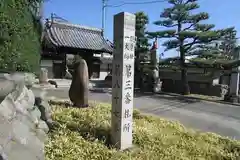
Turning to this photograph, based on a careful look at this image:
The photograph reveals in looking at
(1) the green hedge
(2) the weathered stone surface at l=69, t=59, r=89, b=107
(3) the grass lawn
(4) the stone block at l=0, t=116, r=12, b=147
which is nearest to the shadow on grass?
(3) the grass lawn

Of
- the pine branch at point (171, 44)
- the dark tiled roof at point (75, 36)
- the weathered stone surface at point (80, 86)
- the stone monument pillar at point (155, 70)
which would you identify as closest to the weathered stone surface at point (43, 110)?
the weathered stone surface at point (80, 86)

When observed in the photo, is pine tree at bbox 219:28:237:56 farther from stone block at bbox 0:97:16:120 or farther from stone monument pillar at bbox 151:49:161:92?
stone block at bbox 0:97:16:120

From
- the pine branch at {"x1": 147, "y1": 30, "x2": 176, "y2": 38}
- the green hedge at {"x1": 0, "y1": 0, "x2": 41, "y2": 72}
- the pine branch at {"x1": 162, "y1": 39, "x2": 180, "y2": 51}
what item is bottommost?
the green hedge at {"x1": 0, "y1": 0, "x2": 41, "y2": 72}

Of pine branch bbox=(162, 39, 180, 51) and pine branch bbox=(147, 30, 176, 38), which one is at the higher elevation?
pine branch bbox=(147, 30, 176, 38)

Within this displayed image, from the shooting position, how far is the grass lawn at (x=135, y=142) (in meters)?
3.74

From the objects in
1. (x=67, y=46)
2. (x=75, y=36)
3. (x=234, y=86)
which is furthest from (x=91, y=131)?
(x=75, y=36)

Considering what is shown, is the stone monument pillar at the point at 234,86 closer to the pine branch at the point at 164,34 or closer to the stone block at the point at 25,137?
the pine branch at the point at 164,34

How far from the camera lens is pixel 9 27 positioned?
346 centimetres

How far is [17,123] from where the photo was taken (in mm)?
2842

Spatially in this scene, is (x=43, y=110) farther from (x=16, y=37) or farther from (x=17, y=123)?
(x=17, y=123)

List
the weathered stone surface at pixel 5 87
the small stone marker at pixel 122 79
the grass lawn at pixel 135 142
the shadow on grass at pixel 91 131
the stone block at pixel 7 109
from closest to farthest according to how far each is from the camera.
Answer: the stone block at pixel 7 109 < the weathered stone surface at pixel 5 87 < the grass lawn at pixel 135 142 < the small stone marker at pixel 122 79 < the shadow on grass at pixel 91 131

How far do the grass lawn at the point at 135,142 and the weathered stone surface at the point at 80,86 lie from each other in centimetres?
61

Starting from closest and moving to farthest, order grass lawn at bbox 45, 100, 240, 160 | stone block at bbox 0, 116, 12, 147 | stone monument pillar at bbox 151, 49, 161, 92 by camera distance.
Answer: stone block at bbox 0, 116, 12, 147, grass lawn at bbox 45, 100, 240, 160, stone monument pillar at bbox 151, 49, 161, 92

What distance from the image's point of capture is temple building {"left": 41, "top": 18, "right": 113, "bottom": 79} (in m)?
16.7
